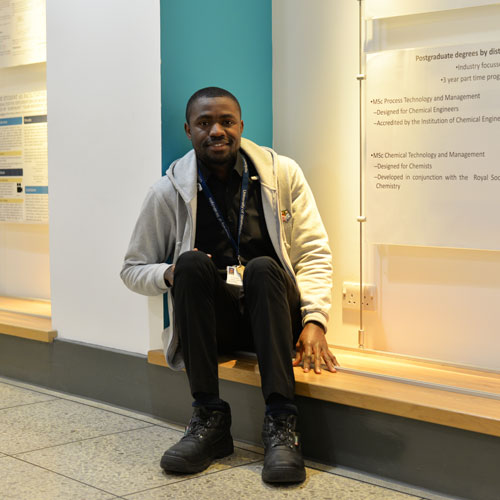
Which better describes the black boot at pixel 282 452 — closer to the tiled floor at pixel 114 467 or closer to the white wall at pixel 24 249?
the tiled floor at pixel 114 467

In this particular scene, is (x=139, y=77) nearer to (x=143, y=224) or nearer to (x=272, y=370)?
(x=143, y=224)

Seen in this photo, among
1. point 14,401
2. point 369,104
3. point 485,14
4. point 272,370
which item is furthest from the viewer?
point 14,401

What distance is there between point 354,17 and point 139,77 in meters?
0.85

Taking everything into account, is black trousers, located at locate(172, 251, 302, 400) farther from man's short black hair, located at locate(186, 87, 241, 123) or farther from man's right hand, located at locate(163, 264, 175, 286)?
man's short black hair, located at locate(186, 87, 241, 123)

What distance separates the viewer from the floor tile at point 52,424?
2.54m

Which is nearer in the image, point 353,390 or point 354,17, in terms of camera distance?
point 353,390

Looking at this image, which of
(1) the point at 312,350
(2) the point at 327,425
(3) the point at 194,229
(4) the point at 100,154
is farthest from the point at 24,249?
(2) the point at 327,425

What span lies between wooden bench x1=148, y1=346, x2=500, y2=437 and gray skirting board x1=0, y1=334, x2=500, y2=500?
0.05 m

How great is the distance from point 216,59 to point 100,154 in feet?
1.93

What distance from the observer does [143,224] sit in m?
2.60

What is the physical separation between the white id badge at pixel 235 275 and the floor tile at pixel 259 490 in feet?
1.96


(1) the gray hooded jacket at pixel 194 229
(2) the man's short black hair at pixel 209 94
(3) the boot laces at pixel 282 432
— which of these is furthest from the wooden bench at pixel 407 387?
(2) the man's short black hair at pixel 209 94

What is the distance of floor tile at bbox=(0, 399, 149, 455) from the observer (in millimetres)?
2543

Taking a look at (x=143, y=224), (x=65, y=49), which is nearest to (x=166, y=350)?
(x=143, y=224)
